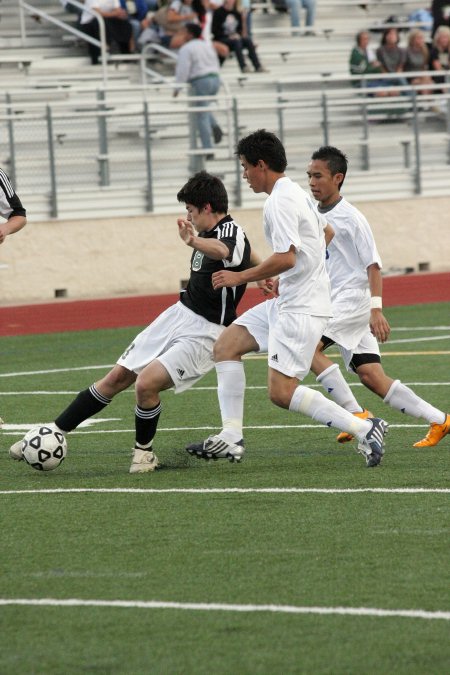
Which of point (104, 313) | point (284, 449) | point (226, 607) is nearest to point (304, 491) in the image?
point (284, 449)

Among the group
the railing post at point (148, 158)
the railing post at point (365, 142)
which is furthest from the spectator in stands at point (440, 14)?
the railing post at point (148, 158)

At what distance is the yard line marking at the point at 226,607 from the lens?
520 centimetres

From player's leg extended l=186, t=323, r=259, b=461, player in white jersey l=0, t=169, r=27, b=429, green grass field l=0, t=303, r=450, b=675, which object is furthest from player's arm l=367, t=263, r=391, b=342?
player in white jersey l=0, t=169, r=27, b=429

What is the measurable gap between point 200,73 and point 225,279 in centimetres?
1554

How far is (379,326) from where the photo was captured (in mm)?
8789

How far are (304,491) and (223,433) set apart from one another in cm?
92

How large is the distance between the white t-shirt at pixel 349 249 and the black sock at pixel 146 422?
1.63 meters

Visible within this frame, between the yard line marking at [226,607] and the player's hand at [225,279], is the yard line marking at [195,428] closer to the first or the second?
the player's hand at [225,279]

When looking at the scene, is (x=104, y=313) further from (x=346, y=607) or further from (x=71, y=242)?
(x=346, y=607)

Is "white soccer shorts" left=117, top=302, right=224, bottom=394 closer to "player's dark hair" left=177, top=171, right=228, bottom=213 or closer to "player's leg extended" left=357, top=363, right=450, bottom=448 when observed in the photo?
"player's dark hair" left=177, top=171, right=228, bottom=213

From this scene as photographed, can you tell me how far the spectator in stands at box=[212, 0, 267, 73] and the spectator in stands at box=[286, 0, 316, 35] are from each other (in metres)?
2.27

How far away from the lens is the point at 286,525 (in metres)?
6.77

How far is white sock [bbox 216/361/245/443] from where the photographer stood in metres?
8.36

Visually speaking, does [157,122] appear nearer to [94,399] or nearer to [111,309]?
[111,309]
